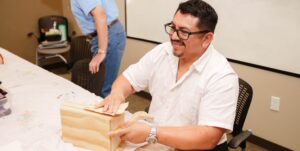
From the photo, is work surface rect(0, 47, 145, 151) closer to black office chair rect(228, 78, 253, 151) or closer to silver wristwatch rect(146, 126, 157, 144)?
silver wristwatch rect(146, 126, 157, 144)

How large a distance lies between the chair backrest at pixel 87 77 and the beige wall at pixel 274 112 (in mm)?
1180

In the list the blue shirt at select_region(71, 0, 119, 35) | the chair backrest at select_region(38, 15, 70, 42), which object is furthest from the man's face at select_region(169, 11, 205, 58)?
the chair backrest at select_region(38, 15, 70, 42)

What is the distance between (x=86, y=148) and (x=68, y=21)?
3.54 meters

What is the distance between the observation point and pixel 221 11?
2428 mm

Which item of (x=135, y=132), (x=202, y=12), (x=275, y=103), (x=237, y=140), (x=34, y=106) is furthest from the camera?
(x=275, y=103)

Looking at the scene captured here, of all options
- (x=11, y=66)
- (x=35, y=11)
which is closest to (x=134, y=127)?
(x=11, y=66)

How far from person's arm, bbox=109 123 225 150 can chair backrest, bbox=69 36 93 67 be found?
1.35 metres

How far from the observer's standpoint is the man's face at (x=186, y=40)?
120 centimetres

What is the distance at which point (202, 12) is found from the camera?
119 centimetres

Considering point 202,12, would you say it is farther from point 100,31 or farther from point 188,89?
point 100,31

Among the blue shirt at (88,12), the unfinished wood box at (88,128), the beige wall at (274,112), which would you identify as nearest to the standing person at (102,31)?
the blue shirt at (88,12)

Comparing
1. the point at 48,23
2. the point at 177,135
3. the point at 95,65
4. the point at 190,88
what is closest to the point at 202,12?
the point at 190,88

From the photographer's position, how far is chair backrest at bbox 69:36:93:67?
2.31 m

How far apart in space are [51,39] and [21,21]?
50 cm
